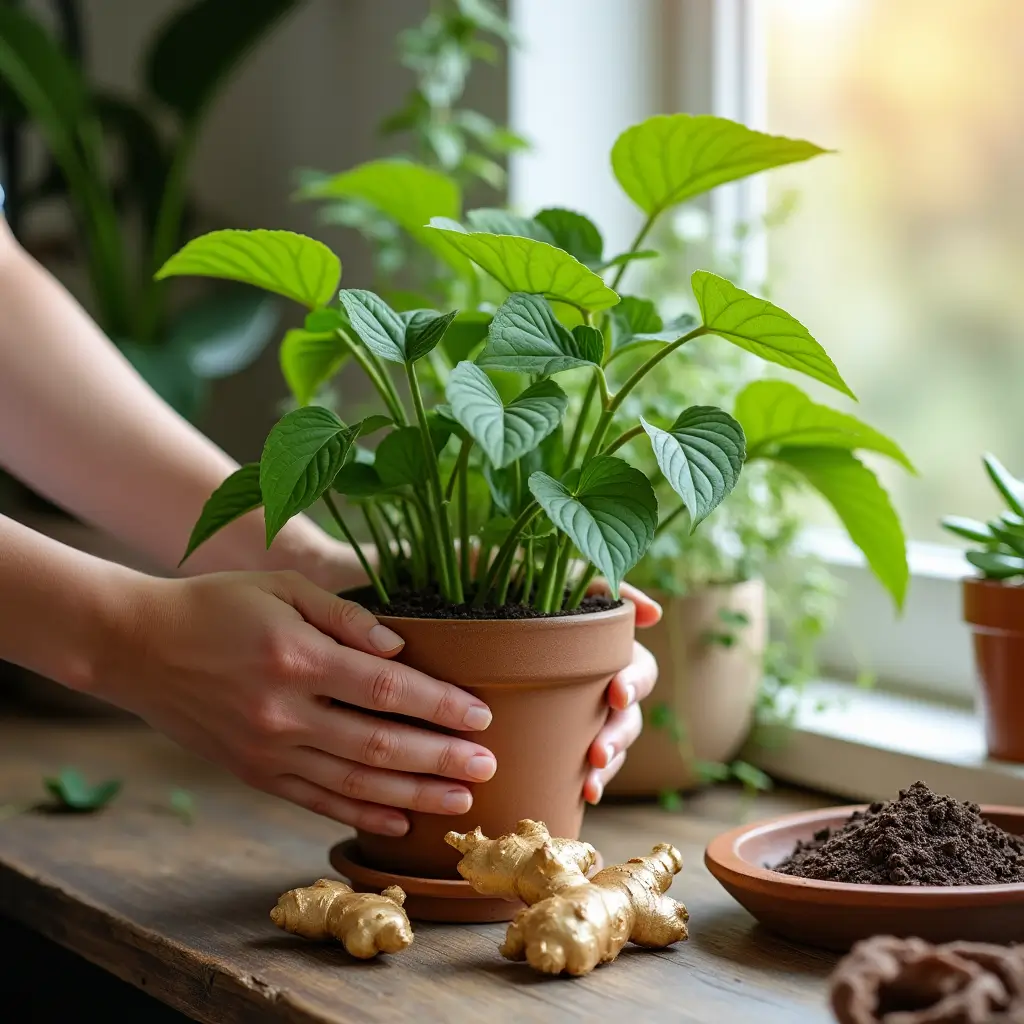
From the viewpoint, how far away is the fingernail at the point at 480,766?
2.61 ft

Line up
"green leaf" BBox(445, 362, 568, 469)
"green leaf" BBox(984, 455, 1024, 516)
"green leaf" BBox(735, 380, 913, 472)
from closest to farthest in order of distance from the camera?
"green leaf" BBox(445, 362, 568, 469) → "green leaf" BBox(735, 380, 913, 472) → "green leaf" BBox(984, 455, 1024, 516)

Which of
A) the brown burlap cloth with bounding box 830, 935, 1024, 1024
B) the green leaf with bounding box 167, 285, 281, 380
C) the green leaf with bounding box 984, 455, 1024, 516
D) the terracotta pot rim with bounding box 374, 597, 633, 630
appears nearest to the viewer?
the brown burlap cloth with bounding box 830, 935, 1024, 1024

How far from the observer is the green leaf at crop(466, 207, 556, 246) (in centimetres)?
87

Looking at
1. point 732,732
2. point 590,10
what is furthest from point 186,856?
point 590,10

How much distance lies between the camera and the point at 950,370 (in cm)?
130

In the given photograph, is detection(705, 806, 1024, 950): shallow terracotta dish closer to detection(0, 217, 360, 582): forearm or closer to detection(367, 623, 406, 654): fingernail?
detection(367, 623, 406, 654): fingernail

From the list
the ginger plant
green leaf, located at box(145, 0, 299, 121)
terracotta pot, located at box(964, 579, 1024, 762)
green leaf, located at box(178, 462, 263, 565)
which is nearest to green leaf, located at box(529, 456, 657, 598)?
the ginger plant

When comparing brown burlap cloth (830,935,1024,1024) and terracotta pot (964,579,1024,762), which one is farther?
terracotta pot (964,579,1024,762)

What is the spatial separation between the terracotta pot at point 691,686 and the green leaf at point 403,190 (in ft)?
1.20

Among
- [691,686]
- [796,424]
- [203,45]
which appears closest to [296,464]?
[796,424]

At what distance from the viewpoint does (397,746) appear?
799 mm

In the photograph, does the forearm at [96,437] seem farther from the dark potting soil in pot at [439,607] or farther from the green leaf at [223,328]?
the green leaf at [223,328]

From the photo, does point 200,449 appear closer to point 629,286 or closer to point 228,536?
point 228,536

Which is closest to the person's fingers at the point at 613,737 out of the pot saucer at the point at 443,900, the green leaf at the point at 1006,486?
the pot saucer at the point at 443,900
